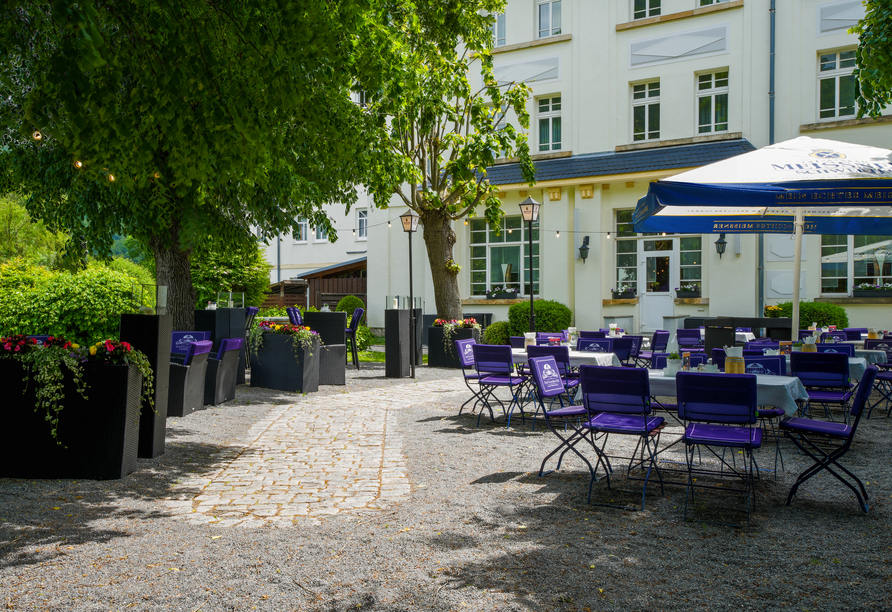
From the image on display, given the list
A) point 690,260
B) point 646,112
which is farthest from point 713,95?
point 690,260

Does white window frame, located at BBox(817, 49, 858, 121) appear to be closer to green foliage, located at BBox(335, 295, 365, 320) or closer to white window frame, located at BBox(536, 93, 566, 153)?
white window frame, located at BBox(536, 93, 566, 153)

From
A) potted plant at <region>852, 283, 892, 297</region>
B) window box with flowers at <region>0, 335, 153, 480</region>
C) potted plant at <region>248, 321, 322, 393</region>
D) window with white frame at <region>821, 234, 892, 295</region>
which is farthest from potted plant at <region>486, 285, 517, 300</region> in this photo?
window box with flowers at <region>0, 335, 153, 480</region>

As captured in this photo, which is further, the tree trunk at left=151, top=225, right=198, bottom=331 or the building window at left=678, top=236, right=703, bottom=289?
the building window at left=678, top=236, right=703, bottom=289

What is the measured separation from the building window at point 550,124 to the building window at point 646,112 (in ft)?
7.74

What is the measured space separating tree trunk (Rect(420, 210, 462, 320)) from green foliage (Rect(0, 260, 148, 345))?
7.13 metres

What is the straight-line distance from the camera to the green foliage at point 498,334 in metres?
17.5

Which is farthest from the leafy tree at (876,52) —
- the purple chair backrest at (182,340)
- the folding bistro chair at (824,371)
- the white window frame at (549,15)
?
the white window frame at (549,15)

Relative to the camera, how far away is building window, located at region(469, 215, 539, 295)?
21.4 meters

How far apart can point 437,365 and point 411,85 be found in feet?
Result: 24.0

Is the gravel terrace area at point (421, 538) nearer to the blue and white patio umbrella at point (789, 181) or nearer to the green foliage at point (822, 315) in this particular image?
the blue and white patio umbrella at point (789, 181)

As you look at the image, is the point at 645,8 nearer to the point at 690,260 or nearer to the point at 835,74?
the point at 835,74

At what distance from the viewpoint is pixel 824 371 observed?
7.02 meters

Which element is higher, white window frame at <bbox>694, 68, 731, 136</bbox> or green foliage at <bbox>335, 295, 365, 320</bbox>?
white window frame at <bbox>694, 68, 731, 136</bbox>

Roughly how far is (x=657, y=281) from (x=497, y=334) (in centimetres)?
539
